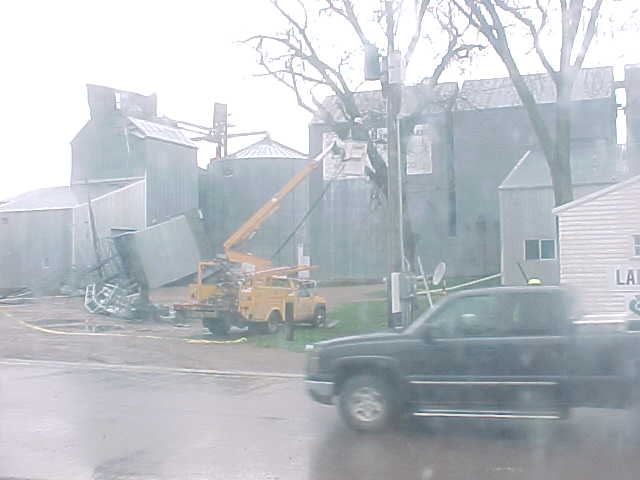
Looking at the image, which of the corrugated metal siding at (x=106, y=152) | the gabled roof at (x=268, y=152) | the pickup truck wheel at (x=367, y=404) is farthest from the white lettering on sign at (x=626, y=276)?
the gabled roof at (x=268, y=152)

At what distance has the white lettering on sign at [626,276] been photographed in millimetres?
21672

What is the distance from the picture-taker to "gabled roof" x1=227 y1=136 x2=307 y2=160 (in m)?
52.1

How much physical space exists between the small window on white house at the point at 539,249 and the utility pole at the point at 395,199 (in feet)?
59.5

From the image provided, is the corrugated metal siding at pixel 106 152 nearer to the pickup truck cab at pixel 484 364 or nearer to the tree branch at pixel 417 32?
the tree branch at pixel 417 32

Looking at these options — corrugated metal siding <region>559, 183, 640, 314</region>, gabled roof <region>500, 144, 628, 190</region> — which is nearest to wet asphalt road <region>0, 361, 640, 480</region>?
corrugated metal siding <region>559, 183, 640, 314</region>

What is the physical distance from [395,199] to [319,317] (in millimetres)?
8241

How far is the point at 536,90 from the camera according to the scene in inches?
1677

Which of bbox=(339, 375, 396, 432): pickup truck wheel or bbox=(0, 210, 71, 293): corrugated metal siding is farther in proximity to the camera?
bbox=(0, 210, 71, 293): corrugated metal siding

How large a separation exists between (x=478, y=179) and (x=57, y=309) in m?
22.7

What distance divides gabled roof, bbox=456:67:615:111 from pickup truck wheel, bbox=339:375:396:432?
3126 centimetres

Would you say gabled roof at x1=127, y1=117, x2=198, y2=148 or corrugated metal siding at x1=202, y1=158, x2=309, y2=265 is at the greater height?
gabled roof at x1=127, y1=117, x2=198, y2=148

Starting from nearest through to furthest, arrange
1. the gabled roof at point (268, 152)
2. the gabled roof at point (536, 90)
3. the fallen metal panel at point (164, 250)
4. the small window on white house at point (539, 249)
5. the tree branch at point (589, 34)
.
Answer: the tree branch at point (589, 34)
the fallen metal panel at point (164, 250)
the small window on white house at point (539, 249)
the gabled roof at point (536, 90)
the gabled roof at point (268, 152)

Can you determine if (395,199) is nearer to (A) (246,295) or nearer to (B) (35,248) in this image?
(A) (246,295)

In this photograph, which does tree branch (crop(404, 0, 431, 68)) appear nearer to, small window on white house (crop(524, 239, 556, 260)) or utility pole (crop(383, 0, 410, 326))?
utility pole (crop(383, 0, 410, 326))
